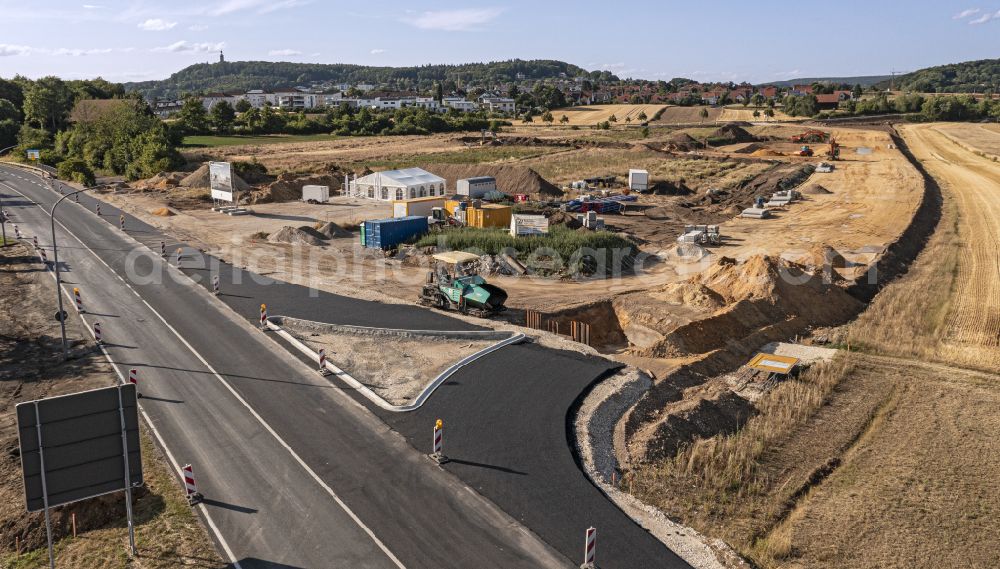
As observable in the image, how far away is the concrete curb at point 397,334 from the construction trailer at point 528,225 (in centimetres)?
1861

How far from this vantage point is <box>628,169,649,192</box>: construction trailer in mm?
70750

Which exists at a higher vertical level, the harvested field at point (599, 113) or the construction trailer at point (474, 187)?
the harvested field at point (599, 113)

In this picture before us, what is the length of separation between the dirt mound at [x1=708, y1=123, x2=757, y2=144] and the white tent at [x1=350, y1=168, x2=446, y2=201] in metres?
63.2

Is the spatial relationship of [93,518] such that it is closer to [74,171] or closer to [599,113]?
[74,171]

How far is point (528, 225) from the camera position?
46.8 m

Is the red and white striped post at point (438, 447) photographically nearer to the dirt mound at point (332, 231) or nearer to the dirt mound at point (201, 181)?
the dirt mound at point (332, 231)

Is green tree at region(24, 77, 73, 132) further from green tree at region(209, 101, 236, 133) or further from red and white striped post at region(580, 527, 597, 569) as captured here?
red and white striped post at region(580, 527, 597, 569)

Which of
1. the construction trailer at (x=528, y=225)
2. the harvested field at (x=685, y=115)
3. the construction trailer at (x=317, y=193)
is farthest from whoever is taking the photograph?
the harvested field at (x=685, y=115)

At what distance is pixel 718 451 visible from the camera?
790 inches

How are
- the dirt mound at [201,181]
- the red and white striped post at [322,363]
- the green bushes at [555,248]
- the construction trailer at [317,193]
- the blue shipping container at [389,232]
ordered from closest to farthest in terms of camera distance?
1. the red and white striped post at [322,363]
2. the green bushes at [555,248]
3. the blue shipping container at [389,232]
4. the construction trailer at [317,193]
5. the dirt mound at [201,181]

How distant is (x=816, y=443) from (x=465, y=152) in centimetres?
8826

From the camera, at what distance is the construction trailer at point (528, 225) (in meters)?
46.7

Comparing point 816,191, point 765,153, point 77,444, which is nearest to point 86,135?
point 816,191

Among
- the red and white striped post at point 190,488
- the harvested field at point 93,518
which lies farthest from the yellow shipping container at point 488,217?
the red and white striped post at point 190,488
